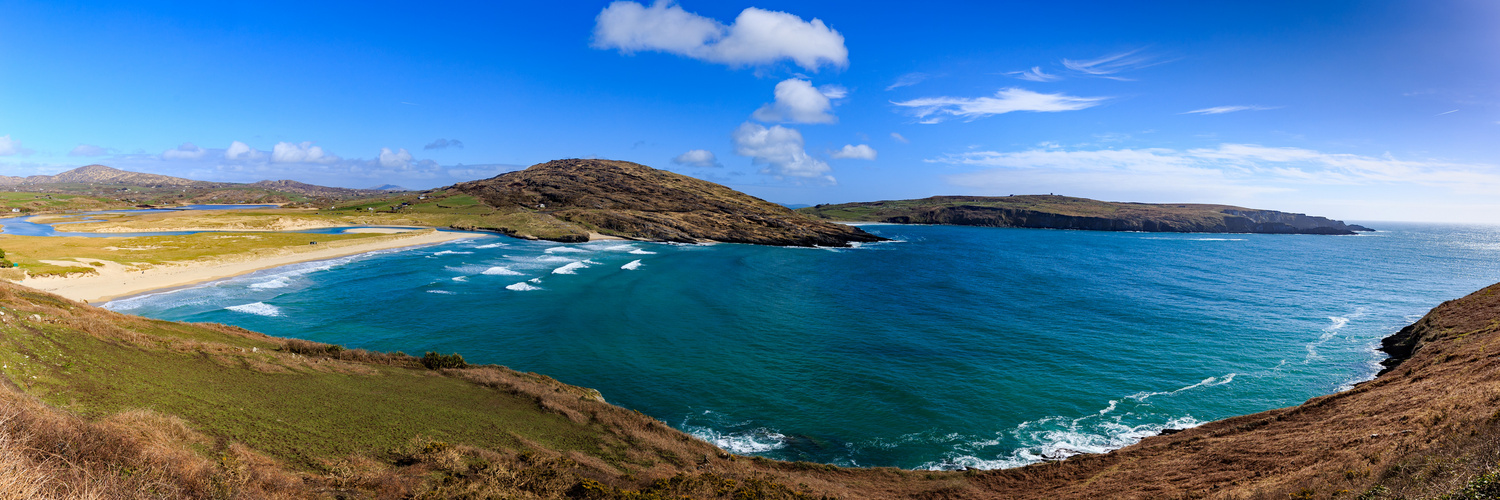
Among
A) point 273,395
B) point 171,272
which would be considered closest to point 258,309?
point 171,272

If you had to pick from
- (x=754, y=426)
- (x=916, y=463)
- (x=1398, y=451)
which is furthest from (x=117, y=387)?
(x=1398, y=451)

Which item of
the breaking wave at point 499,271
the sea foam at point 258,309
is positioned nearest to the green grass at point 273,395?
the sea foam at point 258,309

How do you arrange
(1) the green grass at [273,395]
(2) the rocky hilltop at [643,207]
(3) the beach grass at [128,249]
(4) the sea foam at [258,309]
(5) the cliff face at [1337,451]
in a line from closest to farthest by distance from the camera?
(5) the cliff face at [1337,451]
(1) the green grass at [273,395]
(4) the sea foam at [258,309]
(3) the beach grass at [128,249]
(2) the rocky hilltop at [643,207]

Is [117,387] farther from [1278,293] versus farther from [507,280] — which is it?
[1278,293]

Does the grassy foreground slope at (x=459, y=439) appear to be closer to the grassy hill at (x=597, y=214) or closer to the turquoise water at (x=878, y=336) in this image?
the turquoise water at (x=878, y=336)

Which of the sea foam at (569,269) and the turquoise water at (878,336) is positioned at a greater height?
the sea foam at (569,269)

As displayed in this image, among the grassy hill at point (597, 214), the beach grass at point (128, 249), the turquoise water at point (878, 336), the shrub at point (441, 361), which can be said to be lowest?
the turquoise water at point (878, 336)

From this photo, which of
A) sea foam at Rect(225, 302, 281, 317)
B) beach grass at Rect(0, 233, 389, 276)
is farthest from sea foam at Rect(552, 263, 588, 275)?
beach grass at Rect(0, 233, 389, 276)
